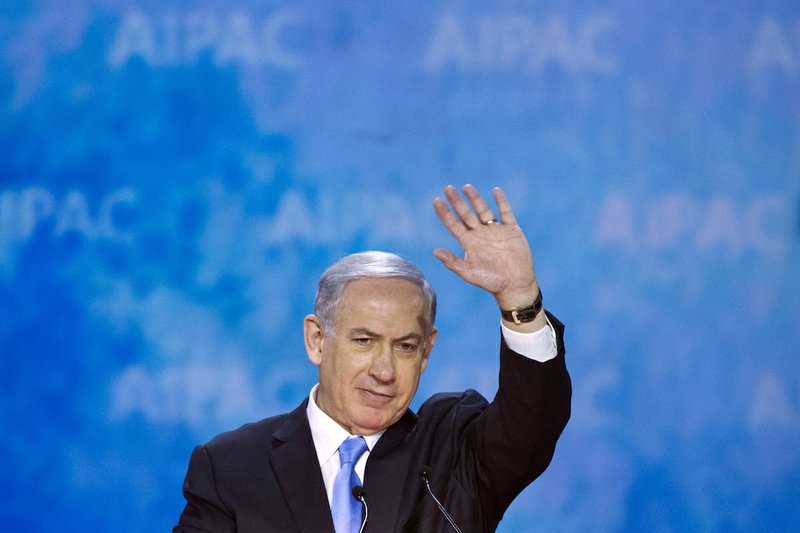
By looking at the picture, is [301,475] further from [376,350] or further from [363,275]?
[363,275]

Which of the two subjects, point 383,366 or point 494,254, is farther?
point 383,366

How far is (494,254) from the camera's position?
2.29 metres

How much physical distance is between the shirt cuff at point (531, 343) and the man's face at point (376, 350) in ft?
0.72

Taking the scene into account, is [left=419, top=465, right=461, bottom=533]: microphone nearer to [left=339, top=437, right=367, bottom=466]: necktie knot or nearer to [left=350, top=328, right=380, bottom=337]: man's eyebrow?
[left=339, top=437, right=367, bottom=466]: necktie knot

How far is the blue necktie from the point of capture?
2.37 meters

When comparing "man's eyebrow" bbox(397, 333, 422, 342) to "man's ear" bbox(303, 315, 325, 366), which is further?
"man's ear" bbox(303, 315, 325, 366)

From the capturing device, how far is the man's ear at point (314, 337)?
2.56 metres

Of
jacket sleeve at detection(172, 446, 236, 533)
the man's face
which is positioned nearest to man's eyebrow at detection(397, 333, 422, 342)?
the man's face

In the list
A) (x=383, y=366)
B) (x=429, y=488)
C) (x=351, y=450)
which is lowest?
(x=429, y=488)

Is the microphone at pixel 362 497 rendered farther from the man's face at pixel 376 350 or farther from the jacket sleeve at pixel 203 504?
the jacket sleeve at pixel 203 504

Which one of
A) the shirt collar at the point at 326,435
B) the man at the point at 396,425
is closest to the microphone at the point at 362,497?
the man at the point at 396,425

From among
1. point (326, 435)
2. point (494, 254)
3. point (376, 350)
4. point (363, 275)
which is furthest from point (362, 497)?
point (494, 254)

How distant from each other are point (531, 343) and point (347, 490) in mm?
488

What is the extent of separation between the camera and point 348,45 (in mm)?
3750
